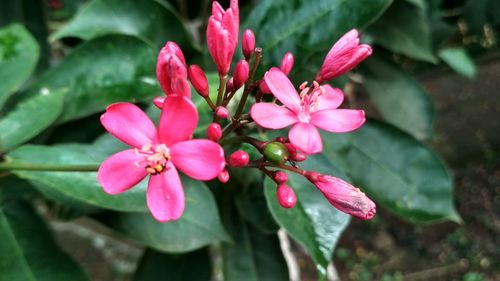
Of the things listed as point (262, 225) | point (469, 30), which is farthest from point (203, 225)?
point (469, 30)

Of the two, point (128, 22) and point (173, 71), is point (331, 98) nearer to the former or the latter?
point (173, 71)

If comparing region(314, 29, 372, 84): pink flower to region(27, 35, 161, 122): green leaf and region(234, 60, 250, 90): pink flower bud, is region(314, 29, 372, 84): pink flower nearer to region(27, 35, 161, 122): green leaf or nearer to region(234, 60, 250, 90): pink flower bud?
region(234, 60, 250, 90): pink flower bud

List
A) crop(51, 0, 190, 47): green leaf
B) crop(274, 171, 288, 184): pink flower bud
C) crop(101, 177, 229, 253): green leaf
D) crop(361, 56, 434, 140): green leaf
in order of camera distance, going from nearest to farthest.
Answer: crop(274, 171, 288, 184): pink flower bud, crop(101, 177, 229, 253): green leaf, crop(51, 0, 190, 47): green leaf, crop(361, 56, 434, 140): green leaf

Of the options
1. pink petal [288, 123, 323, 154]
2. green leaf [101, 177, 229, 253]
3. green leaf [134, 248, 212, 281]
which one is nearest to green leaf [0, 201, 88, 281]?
green leaf [101, 177, 229, 253]

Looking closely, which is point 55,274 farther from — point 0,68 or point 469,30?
point 469,30

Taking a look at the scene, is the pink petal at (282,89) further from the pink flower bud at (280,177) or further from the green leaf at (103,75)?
the green leaf at (103,75)
